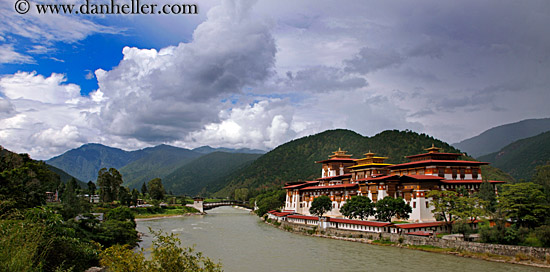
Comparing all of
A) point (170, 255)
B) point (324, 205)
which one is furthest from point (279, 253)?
point (170, 255)

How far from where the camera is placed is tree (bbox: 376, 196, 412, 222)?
37.9 m

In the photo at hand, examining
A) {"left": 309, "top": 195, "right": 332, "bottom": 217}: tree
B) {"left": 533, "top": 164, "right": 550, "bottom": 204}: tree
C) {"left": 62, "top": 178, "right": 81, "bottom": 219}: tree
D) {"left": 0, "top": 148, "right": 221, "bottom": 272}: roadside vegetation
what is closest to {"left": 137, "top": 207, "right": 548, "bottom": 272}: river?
{"left": 0, "top": 148, "right": 221, "bottom": 272}: roadside vegetation

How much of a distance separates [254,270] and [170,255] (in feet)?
55.9

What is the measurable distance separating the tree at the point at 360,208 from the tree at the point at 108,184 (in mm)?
49522

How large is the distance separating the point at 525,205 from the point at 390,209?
39.4ft

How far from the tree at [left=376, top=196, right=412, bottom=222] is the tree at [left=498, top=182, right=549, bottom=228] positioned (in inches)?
384

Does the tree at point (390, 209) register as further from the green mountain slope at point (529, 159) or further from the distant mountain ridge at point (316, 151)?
the green mountain slope at point (529, 159)

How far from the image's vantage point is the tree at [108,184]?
72.4 meters

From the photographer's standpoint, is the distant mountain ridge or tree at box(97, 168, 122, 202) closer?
tree at box(97, 168, 122, 202)

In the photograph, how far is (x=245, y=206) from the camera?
104 m

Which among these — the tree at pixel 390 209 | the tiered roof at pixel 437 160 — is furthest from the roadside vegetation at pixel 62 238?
the tiered roof at pixel 437 160

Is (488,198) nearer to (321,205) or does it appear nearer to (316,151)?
(321,205)

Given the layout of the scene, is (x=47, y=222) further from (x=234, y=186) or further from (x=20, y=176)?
(x=234, y=186)

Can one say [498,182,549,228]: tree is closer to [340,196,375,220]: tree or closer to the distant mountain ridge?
[340,196,375,220]: tree
